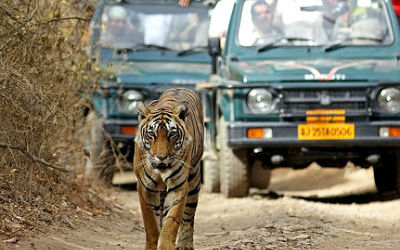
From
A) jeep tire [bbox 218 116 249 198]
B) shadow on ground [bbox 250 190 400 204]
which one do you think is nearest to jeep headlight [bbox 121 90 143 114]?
jeep tire [bbox 218 116 249 198]

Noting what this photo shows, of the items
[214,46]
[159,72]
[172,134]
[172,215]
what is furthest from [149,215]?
[159,72]

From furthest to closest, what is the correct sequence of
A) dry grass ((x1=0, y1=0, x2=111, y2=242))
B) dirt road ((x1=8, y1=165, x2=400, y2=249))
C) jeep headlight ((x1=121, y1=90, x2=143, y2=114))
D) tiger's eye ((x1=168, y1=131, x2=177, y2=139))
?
jeep headlight ((x1=121, y1=90, x2=143, y2=114))
dry grass ((x1=0, y1=0, x2=111, y2=242))
dirt road ((x1=8, y1=165, x2=400, y2=249))
tiger's eye ((x1=168, y1=131, x2=177, y2=139))

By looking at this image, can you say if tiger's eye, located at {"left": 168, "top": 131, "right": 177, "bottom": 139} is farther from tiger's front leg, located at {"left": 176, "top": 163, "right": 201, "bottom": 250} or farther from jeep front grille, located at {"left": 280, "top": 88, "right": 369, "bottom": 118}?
jeep front grille, located at {"left": 280, "top": 88, "right": 369, "bottom": 118}

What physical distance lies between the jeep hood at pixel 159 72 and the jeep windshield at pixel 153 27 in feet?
1.29

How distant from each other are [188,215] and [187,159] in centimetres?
62

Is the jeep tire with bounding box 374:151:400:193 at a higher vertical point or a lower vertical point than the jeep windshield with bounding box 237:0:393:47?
lower

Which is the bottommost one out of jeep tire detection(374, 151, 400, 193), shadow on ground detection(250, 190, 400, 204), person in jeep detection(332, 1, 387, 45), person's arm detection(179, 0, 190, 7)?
shadow on ground detection(250, 190, 400, 204)

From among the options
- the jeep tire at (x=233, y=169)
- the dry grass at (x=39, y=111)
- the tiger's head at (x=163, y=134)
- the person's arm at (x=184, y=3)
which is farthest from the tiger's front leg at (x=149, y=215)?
the person's arm at (x=184, y=3)

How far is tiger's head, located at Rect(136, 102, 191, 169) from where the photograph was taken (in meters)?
6.96

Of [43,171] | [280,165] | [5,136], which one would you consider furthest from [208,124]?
[5,136]

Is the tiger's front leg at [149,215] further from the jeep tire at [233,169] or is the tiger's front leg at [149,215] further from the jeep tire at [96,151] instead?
the jeep tire at [96,151]

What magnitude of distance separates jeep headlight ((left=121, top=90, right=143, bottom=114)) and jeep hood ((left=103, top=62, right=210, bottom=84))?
0.41 ft

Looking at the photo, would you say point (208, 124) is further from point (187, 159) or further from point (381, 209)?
point (187, 159)

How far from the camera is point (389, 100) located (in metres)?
10.5
